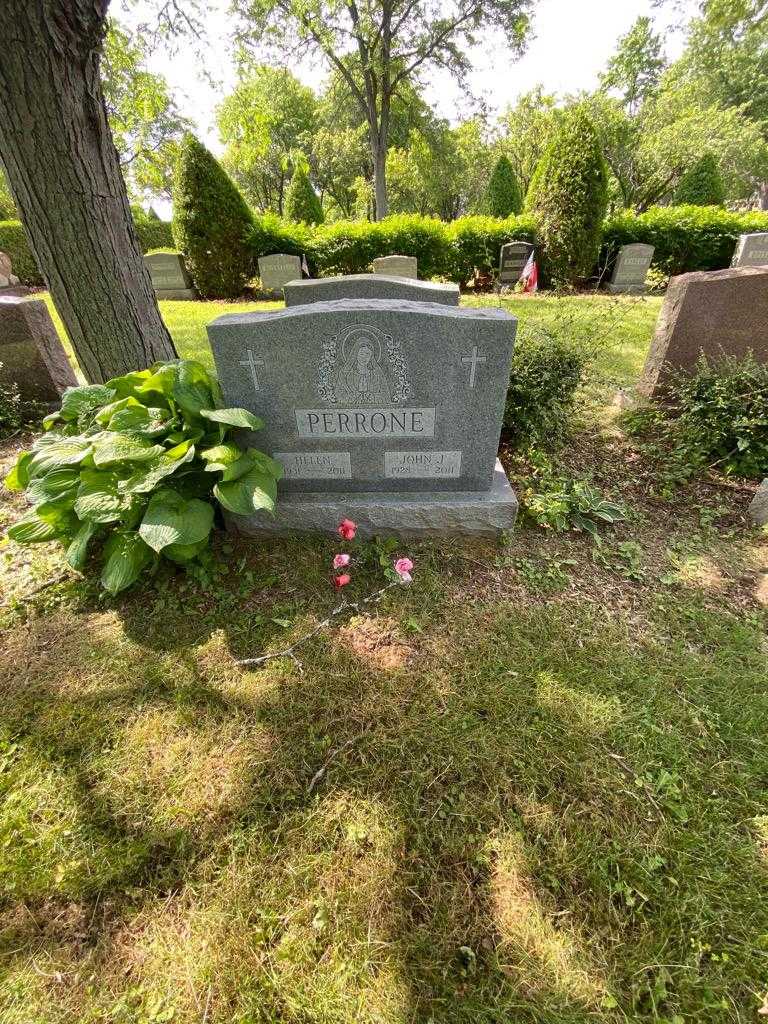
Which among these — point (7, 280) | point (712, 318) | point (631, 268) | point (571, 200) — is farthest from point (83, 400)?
point (7, 280)

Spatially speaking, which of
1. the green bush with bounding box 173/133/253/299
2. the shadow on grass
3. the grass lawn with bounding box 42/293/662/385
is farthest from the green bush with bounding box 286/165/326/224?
the shadow on grass

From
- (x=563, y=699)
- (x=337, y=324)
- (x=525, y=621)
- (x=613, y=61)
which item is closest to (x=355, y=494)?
(x=337, y=324)

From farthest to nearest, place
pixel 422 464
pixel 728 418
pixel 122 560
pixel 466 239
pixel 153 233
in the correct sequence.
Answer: pixel 153 233 → pixel 466 239 → pixel 728 418 → pixel 422 464 → pixel 122 560

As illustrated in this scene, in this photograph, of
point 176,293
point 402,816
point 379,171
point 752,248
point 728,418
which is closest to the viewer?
point 402,816

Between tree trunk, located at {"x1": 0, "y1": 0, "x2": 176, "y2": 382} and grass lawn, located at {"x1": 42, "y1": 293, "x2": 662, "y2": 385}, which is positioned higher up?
tree trunk, located at {"x1": 0, "y1": 0, "x2": 176, "y2": 382}

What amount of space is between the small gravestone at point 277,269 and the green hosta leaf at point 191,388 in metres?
8.36

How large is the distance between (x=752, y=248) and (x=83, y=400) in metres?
12.9

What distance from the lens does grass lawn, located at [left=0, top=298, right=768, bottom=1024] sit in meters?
1.30

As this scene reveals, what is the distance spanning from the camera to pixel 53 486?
87.3 inches

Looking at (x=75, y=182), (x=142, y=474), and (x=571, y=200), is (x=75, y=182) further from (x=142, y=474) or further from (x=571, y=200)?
(x=571, y=200)

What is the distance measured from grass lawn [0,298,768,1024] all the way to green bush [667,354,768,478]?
0.94 metres

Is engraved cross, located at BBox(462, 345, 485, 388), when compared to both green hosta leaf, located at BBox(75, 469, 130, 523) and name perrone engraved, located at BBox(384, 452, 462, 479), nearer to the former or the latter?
name perrone engraved, located at BBox(384, 452, 462, 479)

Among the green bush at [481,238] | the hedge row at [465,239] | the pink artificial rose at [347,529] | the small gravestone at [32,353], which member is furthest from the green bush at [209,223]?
the pink artificial rose at [347,529]

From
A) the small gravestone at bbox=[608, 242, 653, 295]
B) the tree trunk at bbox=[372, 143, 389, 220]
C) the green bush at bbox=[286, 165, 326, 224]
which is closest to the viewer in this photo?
the small gravestone at bbox=[608, 242, 653, 295]
